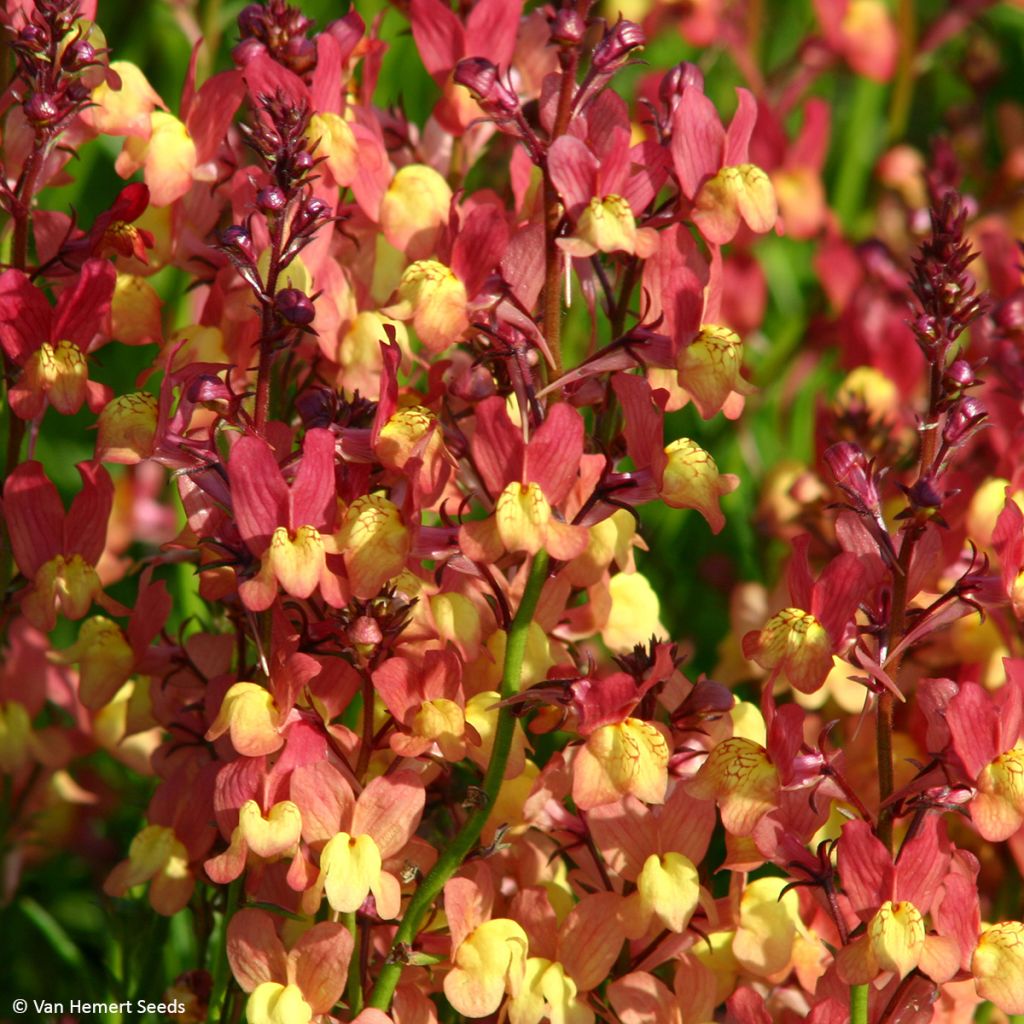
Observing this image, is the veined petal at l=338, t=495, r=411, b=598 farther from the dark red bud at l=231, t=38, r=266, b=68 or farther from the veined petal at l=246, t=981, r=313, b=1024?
the dark red bud at l=231, t=38, r=266, b=68

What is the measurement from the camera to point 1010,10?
10.1 ft

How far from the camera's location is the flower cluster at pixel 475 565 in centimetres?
103

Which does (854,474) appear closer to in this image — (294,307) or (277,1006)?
(294,307)

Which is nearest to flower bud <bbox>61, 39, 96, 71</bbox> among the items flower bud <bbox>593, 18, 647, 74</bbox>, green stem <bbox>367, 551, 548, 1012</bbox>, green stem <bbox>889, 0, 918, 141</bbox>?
flower bud <bbox>593, 18, 647, 74</bbox>

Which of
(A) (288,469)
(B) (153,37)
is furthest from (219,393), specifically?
(B) (153,37)

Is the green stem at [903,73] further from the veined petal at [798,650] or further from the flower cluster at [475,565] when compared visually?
the veined petal at [798,650]

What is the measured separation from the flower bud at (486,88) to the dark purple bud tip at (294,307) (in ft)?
0.63

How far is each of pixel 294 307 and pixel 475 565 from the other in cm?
21

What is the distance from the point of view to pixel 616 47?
107 centimetres

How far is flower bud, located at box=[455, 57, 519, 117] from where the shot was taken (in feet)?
3.49

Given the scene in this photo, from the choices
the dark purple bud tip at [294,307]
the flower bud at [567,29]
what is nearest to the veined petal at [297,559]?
the dark purple bud tip at [294,307]

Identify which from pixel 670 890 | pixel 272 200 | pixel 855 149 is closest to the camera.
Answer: pixel 272 200

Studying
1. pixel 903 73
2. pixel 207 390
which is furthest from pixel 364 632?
pixel 903 73

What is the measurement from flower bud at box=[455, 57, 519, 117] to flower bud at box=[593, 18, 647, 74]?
66 mm
